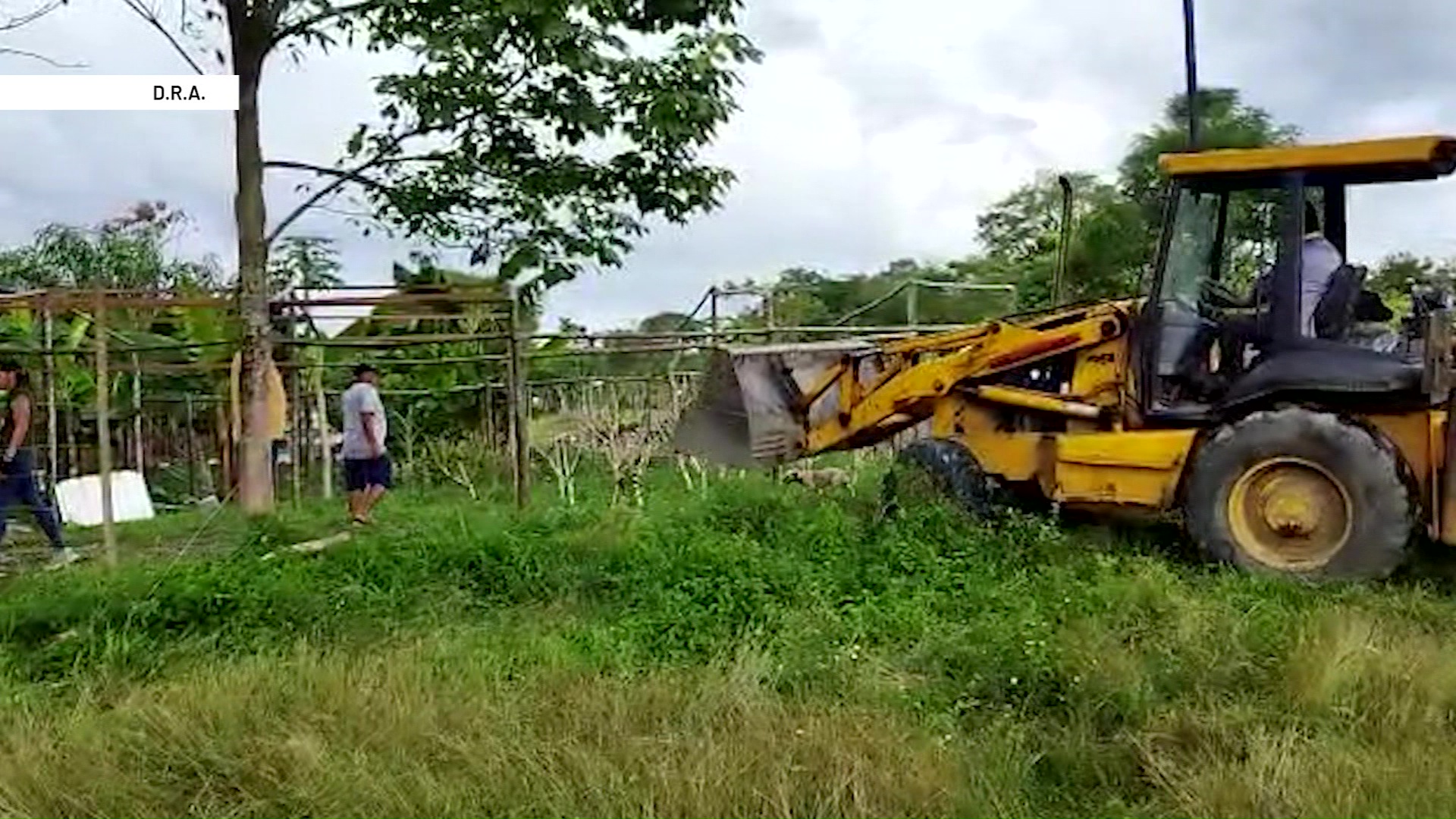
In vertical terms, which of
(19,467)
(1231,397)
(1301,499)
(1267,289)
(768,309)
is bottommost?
(1301,499)

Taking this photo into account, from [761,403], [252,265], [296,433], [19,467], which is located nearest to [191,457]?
[296,433]

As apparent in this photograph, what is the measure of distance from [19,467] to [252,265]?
2.14 metres

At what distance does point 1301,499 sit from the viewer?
27.9 feet

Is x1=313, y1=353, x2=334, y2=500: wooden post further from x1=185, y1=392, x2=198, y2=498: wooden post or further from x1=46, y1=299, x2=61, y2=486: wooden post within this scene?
x1=46, y1=299, x2=61, y2=486: wooden post

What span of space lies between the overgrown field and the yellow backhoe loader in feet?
1.30

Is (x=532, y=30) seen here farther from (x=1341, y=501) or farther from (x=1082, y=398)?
(x=1341, y=501)

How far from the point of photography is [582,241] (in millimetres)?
11664

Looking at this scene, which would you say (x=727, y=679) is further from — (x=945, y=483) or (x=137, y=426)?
(x=137, y=426)

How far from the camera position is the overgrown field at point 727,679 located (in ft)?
15.6

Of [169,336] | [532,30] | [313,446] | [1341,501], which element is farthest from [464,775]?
[169,336]

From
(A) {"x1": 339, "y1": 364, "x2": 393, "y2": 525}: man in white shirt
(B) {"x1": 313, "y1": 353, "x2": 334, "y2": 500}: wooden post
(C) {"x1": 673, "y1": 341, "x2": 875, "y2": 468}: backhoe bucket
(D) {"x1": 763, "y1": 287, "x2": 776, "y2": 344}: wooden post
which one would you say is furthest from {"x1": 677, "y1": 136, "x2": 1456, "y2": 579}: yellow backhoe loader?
(D) {"x1": 763, "y1": 287, "x2": 776, "y2": 344}: wooden post

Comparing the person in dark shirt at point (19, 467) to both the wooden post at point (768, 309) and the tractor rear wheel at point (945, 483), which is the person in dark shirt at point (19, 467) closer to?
the tractor rear wheel at point (945, 483)

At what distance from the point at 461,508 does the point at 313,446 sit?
17.1 feet

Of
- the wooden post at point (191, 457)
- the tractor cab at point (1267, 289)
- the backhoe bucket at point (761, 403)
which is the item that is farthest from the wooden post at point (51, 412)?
the tractor cab at point (1267, 289)
